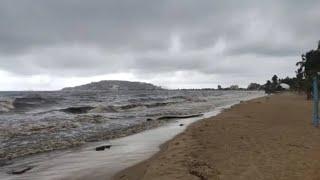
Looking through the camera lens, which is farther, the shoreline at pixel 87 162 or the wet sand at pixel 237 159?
the shoreline at pixel 87 162

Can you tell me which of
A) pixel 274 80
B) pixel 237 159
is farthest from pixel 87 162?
pixel 274 80

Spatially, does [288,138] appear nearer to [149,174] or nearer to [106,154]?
[106,154]

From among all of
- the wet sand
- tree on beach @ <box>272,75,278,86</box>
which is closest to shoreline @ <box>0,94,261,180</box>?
the wet sand

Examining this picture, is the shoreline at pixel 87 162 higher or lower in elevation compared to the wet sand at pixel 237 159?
lower

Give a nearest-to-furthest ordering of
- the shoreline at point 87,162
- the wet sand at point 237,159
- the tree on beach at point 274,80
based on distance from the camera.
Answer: the wet sand at point 237,159 → the shoreline at point 87,162 → the tree on beach at point 274,80

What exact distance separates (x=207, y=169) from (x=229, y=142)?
4.98 meters

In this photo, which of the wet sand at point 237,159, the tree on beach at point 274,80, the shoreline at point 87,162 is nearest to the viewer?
the wet sand at point 237,159

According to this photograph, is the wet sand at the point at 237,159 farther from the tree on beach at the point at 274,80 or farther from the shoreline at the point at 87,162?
the tree on beach at the point at 274,80

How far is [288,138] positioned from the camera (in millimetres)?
16422

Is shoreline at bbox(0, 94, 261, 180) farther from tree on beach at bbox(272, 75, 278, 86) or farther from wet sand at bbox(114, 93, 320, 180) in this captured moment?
tree on beach at bbox(272, 75, 278, 86)

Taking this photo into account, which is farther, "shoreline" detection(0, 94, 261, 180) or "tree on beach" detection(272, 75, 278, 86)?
"tree on beach" detection(272, 75, 278, 86)

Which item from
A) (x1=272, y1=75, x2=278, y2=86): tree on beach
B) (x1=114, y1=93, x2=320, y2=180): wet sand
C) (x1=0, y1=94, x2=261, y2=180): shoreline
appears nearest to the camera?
(x1=114, y1=93, x2=320, y2=180): wet sand

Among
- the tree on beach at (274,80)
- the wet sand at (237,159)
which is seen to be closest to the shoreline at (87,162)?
the wet sand at (237,159)

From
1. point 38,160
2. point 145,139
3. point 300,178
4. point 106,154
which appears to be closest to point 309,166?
point 300,178
